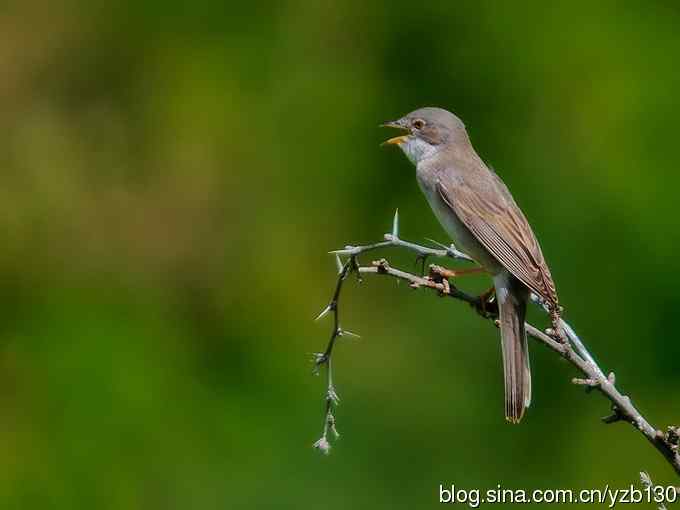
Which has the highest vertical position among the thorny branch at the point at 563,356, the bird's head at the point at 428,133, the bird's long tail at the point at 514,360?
the bird's head at the point at 428,133

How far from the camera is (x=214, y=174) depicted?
8820 millimetres

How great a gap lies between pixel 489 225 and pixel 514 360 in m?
0.75

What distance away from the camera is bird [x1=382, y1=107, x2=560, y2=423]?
476cm

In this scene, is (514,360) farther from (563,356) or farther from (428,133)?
(428,133)

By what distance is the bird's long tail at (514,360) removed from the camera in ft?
15.4

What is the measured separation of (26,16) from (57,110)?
74cm

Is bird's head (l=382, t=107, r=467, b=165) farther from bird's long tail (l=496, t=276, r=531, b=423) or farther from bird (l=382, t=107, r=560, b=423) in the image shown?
bird's long tail (l=496, t=276, r=531, b=423)

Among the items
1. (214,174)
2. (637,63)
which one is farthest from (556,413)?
(214,174)

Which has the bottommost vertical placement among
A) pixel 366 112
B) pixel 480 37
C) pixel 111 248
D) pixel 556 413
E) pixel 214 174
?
pixel 556 413

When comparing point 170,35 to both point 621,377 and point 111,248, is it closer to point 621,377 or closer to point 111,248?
point 111,248

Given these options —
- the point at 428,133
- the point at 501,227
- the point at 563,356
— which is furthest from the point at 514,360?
the point at 428,133

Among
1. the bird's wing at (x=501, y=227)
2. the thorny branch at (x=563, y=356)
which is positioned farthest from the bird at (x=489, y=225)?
the thorny branch at (x=563, y=356)

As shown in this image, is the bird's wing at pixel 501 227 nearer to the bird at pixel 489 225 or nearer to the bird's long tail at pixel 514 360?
the bird at pixel 489 225

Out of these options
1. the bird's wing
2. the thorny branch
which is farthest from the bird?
the thorny branch
